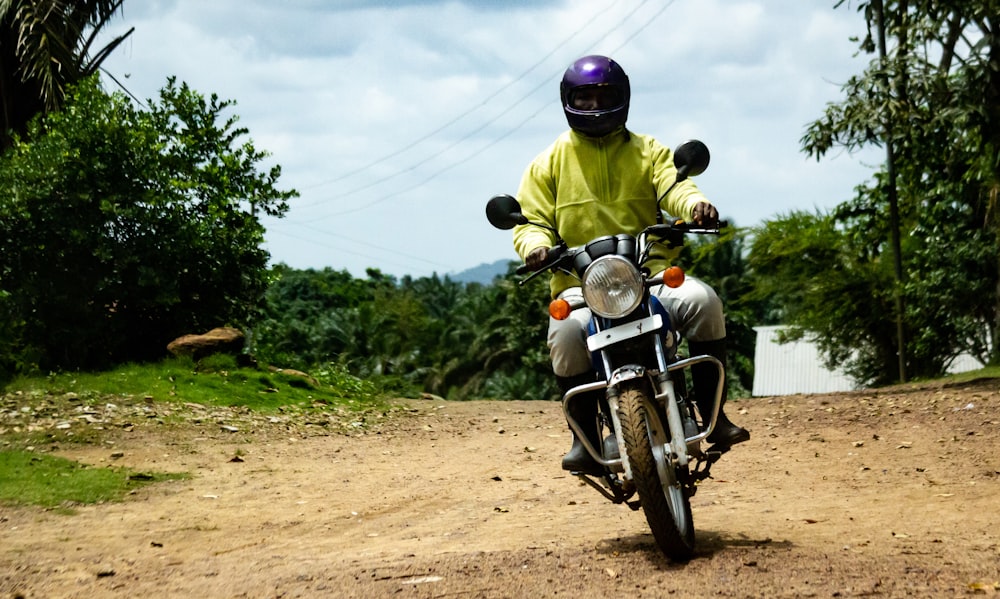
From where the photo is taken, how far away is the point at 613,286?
4598 millimetres

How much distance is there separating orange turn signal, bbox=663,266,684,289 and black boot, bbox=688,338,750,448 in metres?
0.47

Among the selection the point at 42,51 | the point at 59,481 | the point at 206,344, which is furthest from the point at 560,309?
the point at 42,51

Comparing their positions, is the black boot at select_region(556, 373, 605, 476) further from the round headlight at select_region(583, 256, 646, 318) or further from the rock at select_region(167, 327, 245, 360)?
the rock at select_region(167, 327, 245, 360)

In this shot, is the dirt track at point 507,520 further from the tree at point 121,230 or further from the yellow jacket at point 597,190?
the tree at point 121,230

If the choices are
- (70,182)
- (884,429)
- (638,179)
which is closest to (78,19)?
(70,182)

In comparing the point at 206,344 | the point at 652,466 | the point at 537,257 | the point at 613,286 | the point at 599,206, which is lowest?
the point at 652,466

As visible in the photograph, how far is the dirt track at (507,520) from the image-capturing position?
14.7 feet

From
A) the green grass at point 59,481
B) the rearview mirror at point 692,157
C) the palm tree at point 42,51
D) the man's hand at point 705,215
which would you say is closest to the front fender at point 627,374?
the man's hand at point 705,215

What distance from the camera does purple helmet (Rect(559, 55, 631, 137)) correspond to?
5141mm

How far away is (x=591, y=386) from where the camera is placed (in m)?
4.64

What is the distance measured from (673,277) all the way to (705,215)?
38cm

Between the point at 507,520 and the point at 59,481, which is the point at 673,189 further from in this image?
the point at 59,481

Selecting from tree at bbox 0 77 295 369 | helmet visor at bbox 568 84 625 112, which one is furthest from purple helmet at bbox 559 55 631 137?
tree at bbox 0 77 295 369

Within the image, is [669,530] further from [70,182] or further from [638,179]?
[70,182]
